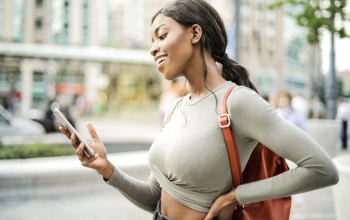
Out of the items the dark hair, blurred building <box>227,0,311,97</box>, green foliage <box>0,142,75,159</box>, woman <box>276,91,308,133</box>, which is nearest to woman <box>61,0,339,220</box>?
the dark hair

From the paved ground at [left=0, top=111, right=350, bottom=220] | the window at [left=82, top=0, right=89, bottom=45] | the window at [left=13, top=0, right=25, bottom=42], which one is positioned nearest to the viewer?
the paved ground at [left=0, top=111, right=350, bottom=220]

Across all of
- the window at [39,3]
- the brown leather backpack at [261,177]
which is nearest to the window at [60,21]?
the window at [39,3]

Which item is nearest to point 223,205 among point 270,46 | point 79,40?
point 79,40

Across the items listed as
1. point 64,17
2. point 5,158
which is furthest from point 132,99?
point 5,158

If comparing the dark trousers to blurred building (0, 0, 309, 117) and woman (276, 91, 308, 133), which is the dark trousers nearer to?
woman (276, 91, 308, 133)

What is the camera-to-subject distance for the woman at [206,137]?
4.19ft

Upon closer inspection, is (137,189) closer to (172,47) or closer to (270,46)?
(172,47)

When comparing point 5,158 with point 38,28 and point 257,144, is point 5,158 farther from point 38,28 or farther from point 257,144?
point 38,28

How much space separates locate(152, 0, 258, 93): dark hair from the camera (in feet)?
4.98

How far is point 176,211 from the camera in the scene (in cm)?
155

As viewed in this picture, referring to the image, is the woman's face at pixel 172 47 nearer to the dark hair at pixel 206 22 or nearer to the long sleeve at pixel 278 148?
the dark hair at pixel 206 22

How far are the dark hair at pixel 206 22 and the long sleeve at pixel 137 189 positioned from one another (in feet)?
1.99

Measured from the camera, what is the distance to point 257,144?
4.87 feet

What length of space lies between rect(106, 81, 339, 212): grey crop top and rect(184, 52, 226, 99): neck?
0.16 ft
